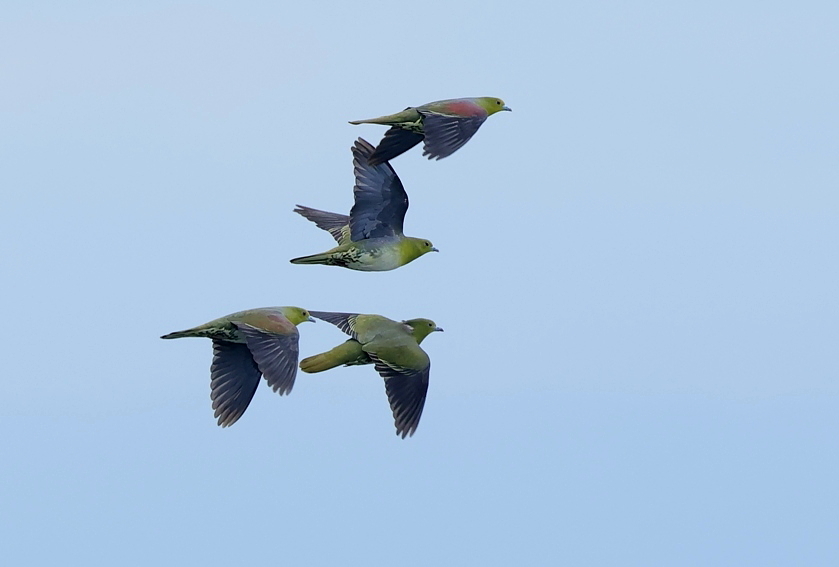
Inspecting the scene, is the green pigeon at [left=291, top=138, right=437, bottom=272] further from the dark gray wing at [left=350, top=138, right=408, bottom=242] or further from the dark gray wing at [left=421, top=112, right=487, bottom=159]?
the dark gray wing at [left=421, top=112, right=487, bottom=159]

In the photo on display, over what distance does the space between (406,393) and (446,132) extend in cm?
282

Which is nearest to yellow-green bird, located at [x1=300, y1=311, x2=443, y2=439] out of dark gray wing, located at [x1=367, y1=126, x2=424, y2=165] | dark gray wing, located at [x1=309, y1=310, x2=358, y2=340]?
dark gray wing, located at [x1=309, y1=310, x2=358, y2=340]

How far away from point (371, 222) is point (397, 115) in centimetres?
129

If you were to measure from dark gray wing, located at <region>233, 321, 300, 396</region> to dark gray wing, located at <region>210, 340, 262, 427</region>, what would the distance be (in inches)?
39.6

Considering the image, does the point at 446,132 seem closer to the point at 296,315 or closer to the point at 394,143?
the point at 394,143

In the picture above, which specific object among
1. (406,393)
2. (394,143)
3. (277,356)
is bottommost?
(406,393)

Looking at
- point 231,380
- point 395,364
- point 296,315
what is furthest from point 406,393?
point 231,380

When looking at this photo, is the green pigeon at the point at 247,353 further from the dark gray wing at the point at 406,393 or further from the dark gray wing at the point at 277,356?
the dark gray wing at the point at 406,393

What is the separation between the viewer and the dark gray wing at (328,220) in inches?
776

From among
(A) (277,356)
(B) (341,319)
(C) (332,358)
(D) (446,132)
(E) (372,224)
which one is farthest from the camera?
(B) (341,319)

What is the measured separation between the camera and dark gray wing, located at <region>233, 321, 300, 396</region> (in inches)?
624

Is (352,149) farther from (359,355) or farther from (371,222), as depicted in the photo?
(359,355)

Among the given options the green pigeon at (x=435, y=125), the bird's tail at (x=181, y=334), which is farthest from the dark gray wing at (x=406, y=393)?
the green pigeon at (x=435, y=125)

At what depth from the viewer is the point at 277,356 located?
52.6 feet
